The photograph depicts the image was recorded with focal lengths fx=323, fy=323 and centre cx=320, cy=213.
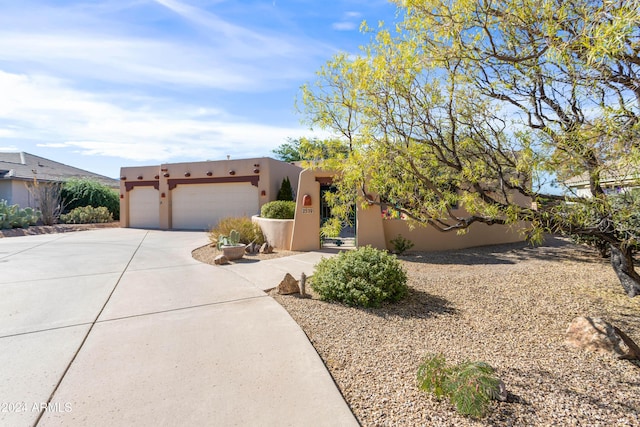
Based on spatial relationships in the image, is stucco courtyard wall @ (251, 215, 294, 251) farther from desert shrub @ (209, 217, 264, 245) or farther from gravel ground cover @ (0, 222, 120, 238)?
gravel ground cover @ (0, 222, 120, 238)

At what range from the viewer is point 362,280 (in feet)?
17.0

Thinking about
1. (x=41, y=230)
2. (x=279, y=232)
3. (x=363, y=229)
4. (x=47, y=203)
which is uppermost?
(x=47, y=203)

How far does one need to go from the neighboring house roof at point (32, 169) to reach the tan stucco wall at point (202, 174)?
7.42 m

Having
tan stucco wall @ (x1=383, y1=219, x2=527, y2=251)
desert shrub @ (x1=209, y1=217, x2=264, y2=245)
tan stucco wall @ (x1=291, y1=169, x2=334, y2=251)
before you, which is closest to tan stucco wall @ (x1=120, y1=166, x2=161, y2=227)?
desert shrub @ (x1=209, y1=217, x2=264, y2=245)

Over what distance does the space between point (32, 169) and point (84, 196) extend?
6403 mm

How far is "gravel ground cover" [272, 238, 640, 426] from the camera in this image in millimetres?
2628

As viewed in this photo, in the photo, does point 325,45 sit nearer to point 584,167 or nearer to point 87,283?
point 584,167

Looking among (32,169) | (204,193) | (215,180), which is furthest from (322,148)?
(32,169)

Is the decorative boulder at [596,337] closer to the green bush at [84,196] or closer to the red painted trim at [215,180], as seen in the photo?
the red painted trim at [215,180]

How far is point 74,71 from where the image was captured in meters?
7.79

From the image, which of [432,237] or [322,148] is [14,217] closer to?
[322,148]

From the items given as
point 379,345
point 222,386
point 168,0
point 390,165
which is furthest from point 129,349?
point 168,0

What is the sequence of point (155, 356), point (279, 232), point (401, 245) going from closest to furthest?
point (155, 356), point (401, 245), point (279, 232)

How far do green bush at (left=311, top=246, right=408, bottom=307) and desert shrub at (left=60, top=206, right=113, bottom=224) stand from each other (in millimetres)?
20199
